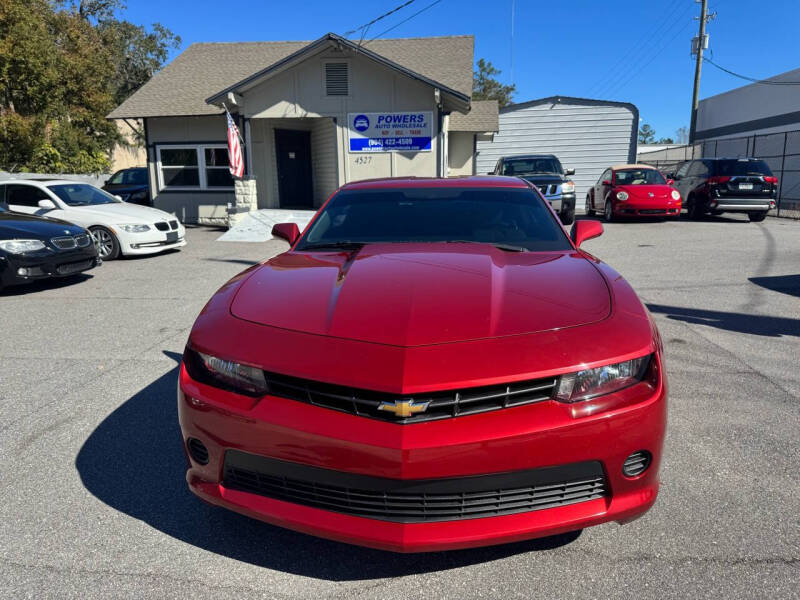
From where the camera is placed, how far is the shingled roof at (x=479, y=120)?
69.2ft

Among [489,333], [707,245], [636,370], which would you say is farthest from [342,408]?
[707,245]

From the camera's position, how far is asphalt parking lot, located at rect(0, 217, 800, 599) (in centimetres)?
224

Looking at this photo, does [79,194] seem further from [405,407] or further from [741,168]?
[741,168]

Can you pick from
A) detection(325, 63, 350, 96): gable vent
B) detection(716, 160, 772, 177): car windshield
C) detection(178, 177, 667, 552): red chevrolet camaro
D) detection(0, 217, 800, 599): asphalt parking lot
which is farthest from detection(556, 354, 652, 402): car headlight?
detection(716, 160, 772, 177): car windshield

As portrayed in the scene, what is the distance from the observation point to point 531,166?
55.3 feet

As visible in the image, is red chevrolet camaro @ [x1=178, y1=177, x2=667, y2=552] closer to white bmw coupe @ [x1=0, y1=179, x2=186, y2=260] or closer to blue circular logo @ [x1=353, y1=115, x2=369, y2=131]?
white bmw coupe @ [x1=0, y1=179, x2=186, y2=260]

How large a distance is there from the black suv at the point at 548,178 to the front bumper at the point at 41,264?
1014 centimetres

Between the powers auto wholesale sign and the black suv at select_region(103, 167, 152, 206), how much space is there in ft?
29.0

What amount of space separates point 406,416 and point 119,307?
6153mm

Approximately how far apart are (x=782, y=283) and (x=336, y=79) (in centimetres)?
1243

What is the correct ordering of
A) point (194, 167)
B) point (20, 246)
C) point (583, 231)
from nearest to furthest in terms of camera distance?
→ point (583, 231), point (20, 246), point (194, 167)

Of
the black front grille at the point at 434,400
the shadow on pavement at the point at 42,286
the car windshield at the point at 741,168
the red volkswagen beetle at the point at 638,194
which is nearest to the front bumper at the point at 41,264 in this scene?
the shadow on pavement at the point at 42,286

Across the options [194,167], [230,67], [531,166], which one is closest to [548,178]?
[531,166]

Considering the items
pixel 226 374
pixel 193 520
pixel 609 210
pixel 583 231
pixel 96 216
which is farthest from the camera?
pixel 609 210
